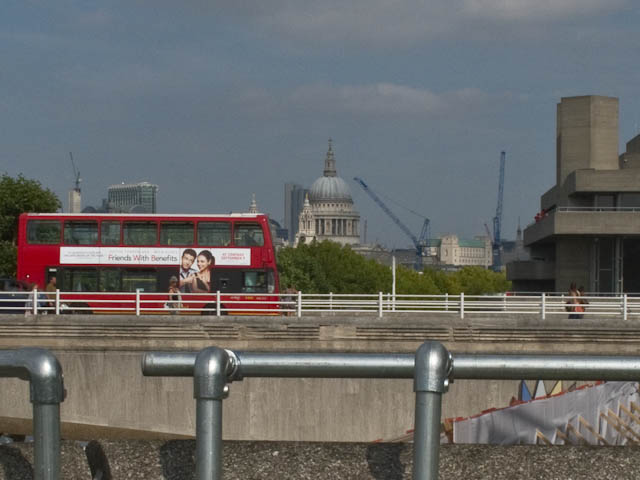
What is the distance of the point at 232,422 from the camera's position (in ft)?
72.4

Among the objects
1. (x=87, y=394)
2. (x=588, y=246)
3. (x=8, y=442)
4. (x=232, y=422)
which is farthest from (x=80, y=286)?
(x=588, y=246)

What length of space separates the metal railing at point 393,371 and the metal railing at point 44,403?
1.17 feet

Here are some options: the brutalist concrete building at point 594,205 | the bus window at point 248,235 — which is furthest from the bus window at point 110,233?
the brutalist concrete building at point 594,205

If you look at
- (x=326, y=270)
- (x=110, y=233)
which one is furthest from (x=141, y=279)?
(x=326, y=270)

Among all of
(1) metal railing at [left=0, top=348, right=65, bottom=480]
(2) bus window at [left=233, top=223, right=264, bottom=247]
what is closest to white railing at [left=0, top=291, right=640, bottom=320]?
(2) bus window at [left=233, top=223, right=264, bottom=247]

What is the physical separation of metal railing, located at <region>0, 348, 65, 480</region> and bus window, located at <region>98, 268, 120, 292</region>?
29.9 metres

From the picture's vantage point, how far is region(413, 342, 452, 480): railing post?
358 centimetres

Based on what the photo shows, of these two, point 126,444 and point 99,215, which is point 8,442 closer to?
point 126,444

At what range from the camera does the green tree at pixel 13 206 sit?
6281 cm

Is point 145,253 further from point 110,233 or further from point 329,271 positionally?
point 329,271

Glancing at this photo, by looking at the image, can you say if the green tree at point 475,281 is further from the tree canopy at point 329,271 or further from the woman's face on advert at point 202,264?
the woman's face on advert at point 202,264

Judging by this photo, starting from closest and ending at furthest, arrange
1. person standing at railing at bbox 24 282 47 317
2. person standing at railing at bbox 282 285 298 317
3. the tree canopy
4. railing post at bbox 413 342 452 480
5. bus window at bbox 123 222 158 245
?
1. railing post at bbox 413 342 452 480
2. person standing at railing at bbox 24 282 47 317
3. person standing at railing at bbox 282 285 298 317
4. bus window at bbox 123 222 158 245
5. the tree canopy

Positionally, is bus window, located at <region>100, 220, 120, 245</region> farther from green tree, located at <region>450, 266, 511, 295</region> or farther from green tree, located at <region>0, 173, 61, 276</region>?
green tree, located at <region>450, 266, 511, 295</region>

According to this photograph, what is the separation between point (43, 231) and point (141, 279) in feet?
12.8
